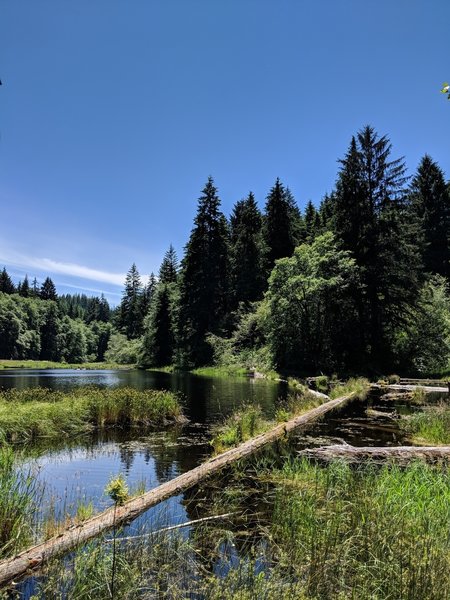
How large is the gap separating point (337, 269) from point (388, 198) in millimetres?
8914

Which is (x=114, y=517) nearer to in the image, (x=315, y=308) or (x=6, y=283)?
(x=315, y=308)

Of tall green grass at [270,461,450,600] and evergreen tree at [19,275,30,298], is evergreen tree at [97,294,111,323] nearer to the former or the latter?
evergreen tree at [19,275,30,298]

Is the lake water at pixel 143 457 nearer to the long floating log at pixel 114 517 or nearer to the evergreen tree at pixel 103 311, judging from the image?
the long floating log at pixel 114 517

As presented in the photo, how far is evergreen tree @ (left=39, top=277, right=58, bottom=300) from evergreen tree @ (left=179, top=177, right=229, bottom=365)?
89164 millimetres

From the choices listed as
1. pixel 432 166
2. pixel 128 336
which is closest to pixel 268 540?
→ pixel 432 166

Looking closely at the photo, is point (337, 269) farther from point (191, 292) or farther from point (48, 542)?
point (48, 542)

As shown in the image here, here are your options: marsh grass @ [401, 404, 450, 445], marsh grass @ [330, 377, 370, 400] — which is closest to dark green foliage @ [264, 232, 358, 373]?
marsh grass @ [330, 377, 370, 400]

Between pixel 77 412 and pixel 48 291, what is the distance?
434ft

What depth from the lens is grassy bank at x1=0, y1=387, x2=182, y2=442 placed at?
13328mm

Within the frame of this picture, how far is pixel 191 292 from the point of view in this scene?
60.0 m

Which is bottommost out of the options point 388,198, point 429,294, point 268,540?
point 268,540

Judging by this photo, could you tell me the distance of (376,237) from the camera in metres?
36.9

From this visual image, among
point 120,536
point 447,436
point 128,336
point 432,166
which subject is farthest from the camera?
point 128,336

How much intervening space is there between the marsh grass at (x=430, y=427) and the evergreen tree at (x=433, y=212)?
51.1m
